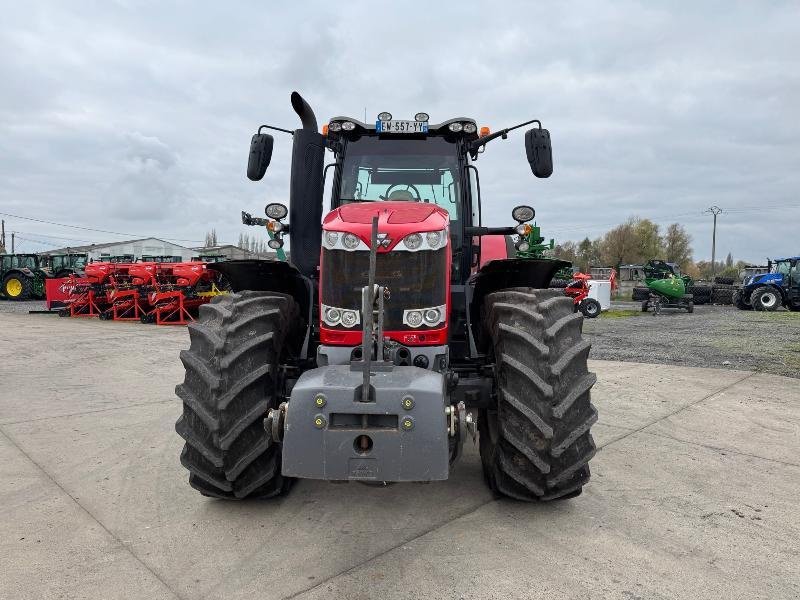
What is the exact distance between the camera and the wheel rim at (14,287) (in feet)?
86.6

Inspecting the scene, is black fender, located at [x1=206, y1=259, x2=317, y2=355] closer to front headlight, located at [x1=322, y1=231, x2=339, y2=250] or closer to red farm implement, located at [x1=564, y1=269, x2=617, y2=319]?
front headlight, located at [x1=322, y1=231, x2=339, y2=250]

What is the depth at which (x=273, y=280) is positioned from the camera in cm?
384

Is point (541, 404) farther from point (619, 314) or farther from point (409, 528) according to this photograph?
point (619, 314)

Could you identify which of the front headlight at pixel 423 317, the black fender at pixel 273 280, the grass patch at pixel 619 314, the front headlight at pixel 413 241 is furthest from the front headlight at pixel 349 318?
the grass patch at pixel 619 314

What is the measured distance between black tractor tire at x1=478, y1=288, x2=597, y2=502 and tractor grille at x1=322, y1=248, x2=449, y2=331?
456 mm

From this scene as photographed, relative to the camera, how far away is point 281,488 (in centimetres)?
325

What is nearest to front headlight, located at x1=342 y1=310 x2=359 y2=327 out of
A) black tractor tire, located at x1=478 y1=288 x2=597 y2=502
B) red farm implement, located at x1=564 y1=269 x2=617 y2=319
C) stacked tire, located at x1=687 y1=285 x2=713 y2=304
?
black tractor tire, located at x1=478 y1=288 x2=597 y2=502

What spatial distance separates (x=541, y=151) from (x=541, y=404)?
2.08m

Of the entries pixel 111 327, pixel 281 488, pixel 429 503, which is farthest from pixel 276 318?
pixel 111 327

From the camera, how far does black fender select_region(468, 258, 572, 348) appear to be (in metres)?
3.57

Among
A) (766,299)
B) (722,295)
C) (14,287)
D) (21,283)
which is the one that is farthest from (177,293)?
(722,295)

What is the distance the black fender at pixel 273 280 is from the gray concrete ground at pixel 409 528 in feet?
3.99

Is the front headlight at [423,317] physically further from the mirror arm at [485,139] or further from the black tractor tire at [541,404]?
the mirror arm at [485,139]

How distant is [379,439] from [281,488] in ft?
3.51
